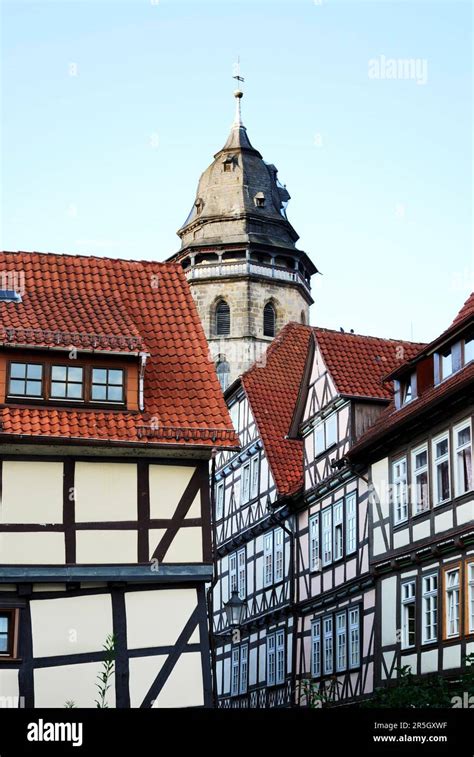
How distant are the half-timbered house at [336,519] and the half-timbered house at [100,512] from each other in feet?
24.2

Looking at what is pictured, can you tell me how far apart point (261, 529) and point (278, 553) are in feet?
5.44

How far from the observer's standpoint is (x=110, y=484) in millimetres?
20234

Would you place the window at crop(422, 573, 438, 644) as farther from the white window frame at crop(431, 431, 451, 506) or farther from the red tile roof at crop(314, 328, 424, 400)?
the red tile roof at crop(314, 328, 424, 400)

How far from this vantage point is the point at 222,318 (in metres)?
74.2

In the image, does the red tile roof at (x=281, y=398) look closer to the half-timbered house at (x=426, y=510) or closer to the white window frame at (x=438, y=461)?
the half-timbered house at (x=426, y=510)

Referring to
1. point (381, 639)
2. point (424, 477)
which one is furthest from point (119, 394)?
point (381, 639)

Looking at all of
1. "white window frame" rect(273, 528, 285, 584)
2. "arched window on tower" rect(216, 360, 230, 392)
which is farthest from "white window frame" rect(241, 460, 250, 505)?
"arched window on tower" rect(216, 360, 230, 392)

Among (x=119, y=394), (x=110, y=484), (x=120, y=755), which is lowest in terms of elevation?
(x=120, y=755)

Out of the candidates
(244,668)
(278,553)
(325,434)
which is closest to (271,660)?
(244,668)

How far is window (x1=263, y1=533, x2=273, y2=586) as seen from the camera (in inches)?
1339

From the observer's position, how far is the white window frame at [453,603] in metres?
22.7

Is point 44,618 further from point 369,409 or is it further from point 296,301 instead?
point 296,301

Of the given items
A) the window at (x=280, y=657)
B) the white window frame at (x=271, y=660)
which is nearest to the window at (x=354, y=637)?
the window at (x=280, y=657)

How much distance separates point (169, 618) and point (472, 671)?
4.49m
